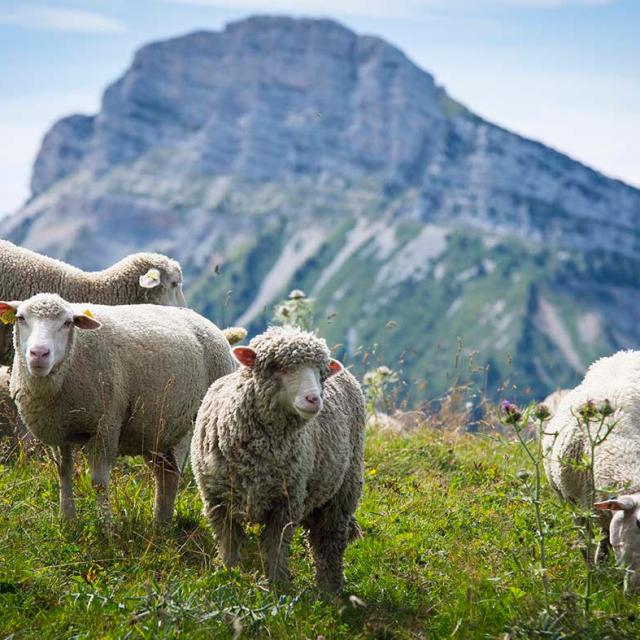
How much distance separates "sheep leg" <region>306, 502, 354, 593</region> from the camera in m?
6.21

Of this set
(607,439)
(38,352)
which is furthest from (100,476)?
(607,439)

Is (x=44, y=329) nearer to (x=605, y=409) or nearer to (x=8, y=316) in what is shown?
(x=8, y=316)

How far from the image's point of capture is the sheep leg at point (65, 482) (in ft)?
21.7

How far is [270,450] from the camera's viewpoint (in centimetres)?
584

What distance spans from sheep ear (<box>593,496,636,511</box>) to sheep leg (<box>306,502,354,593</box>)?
1.70 m

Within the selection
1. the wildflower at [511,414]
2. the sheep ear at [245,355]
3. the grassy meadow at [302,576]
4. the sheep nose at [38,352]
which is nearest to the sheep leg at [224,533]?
the grassy meadow at [302,576]

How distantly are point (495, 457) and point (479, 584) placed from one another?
13.4 feet

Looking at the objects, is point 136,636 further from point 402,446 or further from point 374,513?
Answer: point 402,446

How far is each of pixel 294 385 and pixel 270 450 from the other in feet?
1.59

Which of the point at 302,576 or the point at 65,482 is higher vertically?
the point at 65,482

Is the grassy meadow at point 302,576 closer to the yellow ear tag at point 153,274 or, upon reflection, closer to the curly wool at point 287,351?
the curly wool at point 287,351

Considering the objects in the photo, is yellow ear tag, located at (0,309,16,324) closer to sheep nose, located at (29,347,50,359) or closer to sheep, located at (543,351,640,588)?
sheep nose, located at (29,347,50,359)

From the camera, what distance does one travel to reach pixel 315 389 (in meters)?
5.57

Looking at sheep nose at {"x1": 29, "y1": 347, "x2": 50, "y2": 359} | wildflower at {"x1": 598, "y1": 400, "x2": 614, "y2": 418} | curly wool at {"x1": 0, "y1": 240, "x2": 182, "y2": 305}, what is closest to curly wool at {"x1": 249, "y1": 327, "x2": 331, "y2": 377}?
sheep nose at {"x1": 29, "y1": 347, "x2": 50, "y2": 359}
